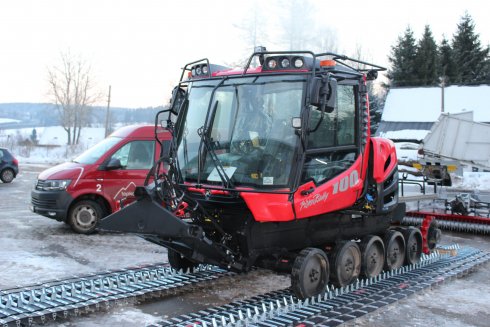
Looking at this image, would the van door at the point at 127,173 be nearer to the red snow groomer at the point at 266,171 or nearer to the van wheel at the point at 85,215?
the van wheel at the point at 85,215

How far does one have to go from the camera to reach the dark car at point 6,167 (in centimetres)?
2095

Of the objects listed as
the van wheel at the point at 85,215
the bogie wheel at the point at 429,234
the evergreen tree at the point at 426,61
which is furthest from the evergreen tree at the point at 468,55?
the van wheel at the point at 85,215

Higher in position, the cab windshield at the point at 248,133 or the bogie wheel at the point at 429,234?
the cab windshield at the point at 248,133

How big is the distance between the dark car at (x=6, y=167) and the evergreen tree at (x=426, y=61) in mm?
34807

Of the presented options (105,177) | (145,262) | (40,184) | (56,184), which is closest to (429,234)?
(145,262)

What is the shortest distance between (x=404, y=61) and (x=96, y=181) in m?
40.1

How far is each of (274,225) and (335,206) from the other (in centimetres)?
81

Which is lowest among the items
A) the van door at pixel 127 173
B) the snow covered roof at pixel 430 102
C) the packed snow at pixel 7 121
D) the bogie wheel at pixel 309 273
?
the bogie wheel at pixel 309 273

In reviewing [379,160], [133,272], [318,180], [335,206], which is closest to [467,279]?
[379,160]

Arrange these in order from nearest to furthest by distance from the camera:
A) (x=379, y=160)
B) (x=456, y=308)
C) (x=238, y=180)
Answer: (x=238, y=180)
(x=456, y=308)
(x=379, y=160)

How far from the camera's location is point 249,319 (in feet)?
17.4

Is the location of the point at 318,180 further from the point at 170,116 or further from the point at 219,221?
the point at 170,116

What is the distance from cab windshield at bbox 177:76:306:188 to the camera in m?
5.59

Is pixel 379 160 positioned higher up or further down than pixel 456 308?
higher up
